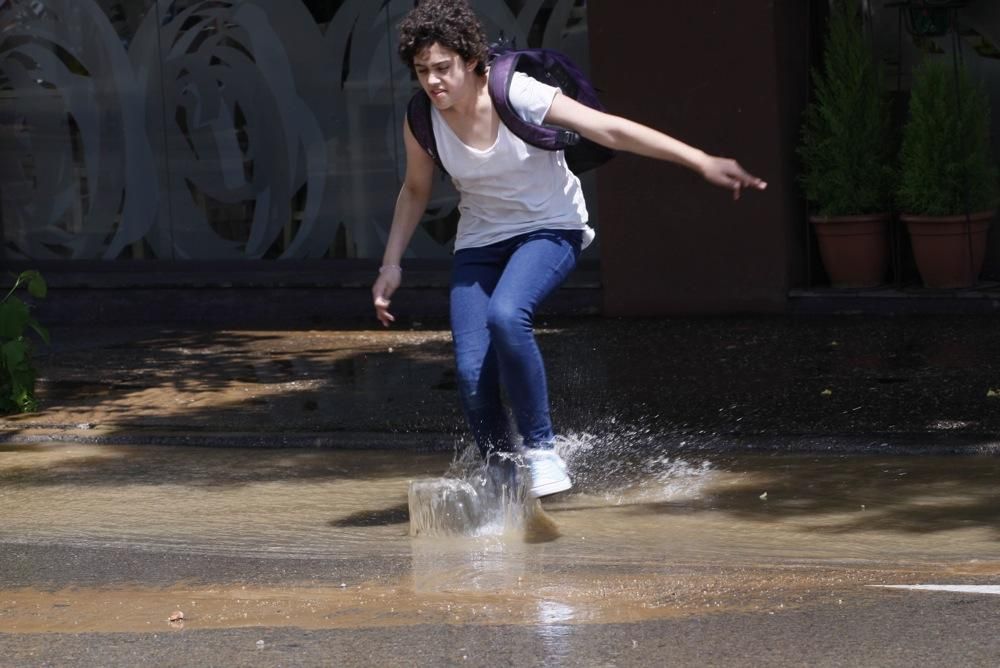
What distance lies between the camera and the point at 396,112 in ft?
36.5

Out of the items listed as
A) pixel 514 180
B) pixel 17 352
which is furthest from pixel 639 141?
pixel 17 352

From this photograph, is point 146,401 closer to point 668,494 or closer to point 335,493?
point 335,493

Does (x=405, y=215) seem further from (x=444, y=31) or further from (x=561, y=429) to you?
(x=561, y=429)

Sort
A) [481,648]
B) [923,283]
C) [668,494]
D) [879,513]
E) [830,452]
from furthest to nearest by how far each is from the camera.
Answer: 1. [923,283]
2. [830,452]
3. [668,494]
4. [879,513]
5. [481,648]

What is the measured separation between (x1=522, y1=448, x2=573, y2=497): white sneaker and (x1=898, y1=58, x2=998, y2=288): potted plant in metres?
5.01

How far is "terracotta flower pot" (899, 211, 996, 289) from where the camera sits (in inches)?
376

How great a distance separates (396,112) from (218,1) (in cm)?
154

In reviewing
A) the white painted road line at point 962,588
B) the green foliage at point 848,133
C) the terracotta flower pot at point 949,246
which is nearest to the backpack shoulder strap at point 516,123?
the white painted road line at point 962,588

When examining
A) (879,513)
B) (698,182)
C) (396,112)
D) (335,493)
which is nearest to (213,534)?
(335,493)

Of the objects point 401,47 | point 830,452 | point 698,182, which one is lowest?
point 830,452

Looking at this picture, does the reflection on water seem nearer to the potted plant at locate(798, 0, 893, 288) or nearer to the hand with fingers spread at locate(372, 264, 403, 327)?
the hand with fingers spread at locate(372, 264, 403, 327)

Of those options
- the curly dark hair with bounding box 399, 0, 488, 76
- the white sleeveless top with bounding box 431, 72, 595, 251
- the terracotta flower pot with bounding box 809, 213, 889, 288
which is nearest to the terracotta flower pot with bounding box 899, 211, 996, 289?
the terracotta flower pot with bounding box 809, 213, 889, 288

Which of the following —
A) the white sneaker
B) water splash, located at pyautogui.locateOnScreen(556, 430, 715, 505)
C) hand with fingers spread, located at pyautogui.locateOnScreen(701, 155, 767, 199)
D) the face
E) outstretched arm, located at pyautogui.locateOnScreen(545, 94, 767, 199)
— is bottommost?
water splash, located at pyautogui.locateOnScreen(556, 430, 715, 505)

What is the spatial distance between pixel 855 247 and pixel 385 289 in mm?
5147
